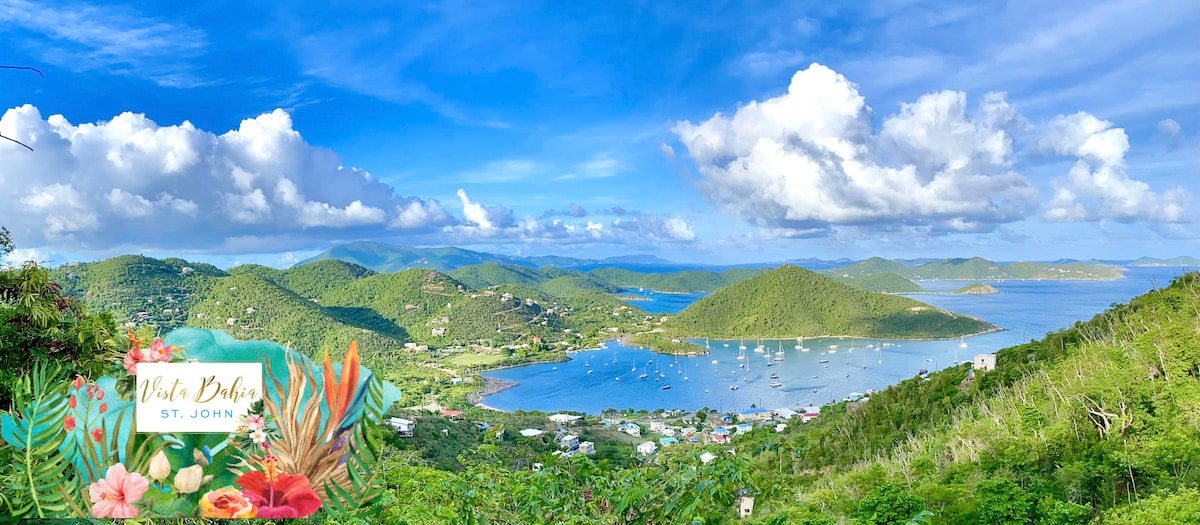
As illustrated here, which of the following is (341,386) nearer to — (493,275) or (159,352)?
(159,352)

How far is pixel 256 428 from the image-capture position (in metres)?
1.57

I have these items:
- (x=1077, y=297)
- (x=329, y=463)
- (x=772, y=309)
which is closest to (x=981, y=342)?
(x=772, y=309)

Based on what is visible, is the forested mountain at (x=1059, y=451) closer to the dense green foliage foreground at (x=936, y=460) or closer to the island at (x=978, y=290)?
the dense green foliage foreground at (x=936, y=460)

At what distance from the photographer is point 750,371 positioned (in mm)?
47500

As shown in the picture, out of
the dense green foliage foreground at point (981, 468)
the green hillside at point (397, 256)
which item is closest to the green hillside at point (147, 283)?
the dense green foliage foreground at point (981, 468)

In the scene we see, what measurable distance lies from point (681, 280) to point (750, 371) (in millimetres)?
76397

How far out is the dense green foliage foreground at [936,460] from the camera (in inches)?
79.6

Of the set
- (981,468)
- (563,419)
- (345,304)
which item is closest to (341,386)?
(981,468)

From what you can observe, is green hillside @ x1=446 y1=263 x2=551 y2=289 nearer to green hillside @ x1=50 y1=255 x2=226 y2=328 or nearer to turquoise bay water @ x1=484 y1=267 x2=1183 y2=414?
turquoise bay water @ x1=484 y1=267 x2=1183 y2=414

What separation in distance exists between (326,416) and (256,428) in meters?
0.18

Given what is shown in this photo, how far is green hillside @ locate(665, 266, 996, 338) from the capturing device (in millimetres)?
57969

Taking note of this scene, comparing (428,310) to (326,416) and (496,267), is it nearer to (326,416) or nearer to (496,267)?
(496,267)

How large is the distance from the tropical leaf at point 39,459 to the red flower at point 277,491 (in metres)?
0.50

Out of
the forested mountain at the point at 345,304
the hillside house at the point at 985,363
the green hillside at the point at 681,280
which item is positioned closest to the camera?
the hillside house at the point at 985,363
